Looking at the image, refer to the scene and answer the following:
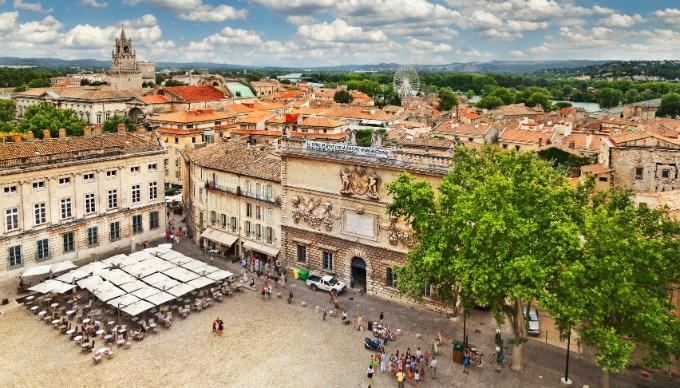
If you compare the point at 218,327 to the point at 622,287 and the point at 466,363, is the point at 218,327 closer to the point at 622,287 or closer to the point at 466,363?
the point at 466,363

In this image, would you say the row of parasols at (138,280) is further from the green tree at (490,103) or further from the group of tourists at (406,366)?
the green tree at (490,103)

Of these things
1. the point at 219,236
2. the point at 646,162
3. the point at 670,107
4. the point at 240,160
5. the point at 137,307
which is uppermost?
the point at 670,107

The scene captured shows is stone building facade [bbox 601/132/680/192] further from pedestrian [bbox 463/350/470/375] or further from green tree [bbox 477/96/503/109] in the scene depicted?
green tree [bbox 477/96/503/109]

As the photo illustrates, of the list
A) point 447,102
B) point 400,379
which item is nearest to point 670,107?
point 447,102

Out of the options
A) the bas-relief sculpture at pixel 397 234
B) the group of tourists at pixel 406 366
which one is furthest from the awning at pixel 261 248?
the group of tourists at pixel 406 366

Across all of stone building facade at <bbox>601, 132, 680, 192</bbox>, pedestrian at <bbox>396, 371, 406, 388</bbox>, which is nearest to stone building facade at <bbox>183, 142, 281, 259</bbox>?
pedestrian at <bbox>396, 371, 406, 388</bbox>

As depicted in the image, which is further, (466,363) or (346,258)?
(346,258)

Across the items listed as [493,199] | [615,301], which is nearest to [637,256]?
[615,301]

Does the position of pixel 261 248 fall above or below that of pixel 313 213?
below
